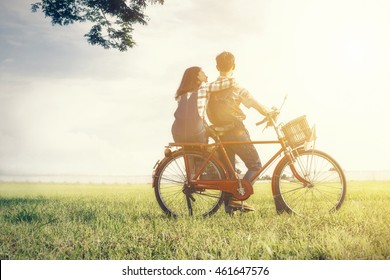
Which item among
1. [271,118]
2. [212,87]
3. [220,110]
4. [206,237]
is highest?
[212,87]

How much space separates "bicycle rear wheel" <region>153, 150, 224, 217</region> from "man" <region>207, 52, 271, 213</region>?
0.79 ft

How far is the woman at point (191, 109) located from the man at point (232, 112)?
0.19 metres

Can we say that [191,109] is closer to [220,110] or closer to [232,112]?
[220,110]

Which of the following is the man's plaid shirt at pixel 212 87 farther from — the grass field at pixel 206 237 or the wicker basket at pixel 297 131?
the grass field at pixel 206 237

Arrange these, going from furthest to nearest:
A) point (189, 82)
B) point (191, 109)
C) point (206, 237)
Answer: point (189, 82), point (191, 109), point (206, 237)

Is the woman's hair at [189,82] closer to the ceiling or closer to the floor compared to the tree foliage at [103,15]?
closer to the floor

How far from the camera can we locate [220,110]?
4.73 metres

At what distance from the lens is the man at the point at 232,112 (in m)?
4.64

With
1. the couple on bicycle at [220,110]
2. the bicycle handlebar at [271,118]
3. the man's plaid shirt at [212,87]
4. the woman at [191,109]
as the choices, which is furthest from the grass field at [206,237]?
the man's plaid shirt at [212,87]

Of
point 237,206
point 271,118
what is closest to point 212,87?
point 271,118

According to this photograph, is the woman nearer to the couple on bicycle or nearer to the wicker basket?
the couple on bicycle

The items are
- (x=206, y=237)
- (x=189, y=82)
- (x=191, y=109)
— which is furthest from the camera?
(x=189, y=82)

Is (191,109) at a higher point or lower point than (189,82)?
lower

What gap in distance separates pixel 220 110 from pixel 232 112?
146 mm
